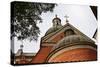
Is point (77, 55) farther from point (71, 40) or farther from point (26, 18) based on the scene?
point (26, 18)

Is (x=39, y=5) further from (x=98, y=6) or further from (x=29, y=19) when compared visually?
(x=98, y=6)

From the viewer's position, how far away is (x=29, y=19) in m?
1.52

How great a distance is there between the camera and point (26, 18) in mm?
1513

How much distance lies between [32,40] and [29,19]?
158 millimetres

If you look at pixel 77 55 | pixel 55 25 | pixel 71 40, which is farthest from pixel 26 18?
pixel 77 55

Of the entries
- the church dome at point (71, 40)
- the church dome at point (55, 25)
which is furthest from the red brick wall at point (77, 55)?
the church dome at point (55, 25)

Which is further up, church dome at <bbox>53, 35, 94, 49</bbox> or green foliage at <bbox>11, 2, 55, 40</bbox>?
green foliage at <bbox>11, 2, 55, 40</bbox>

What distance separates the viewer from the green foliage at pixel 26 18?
4.83 feet

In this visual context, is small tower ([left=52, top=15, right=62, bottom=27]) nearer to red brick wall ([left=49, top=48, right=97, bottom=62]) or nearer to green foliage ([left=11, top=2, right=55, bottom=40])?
green foliage ([left=11, top=2, right=55, bottom=40])

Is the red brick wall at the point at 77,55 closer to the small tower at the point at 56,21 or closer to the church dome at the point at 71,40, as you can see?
the church dome at the point at 71,40

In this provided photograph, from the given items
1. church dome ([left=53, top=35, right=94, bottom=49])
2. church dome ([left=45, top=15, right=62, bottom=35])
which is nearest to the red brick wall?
church dome ([left=53, top=35, right=94, bottom=49])

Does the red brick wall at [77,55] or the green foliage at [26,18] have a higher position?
the green foliage at [26,18]

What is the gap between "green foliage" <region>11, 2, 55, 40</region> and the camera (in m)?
1.47
